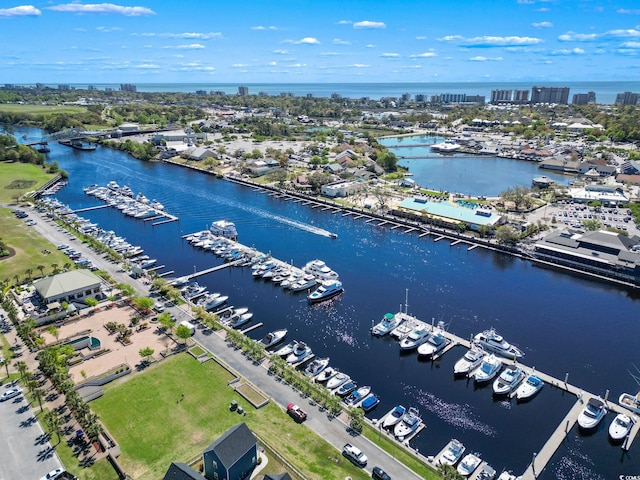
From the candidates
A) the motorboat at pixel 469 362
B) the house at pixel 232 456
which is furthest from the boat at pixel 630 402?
the house at pixel 232 456

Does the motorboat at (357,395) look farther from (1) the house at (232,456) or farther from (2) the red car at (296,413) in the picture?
(1) the house at (232,456)

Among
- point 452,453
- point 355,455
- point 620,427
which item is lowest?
point 452,453

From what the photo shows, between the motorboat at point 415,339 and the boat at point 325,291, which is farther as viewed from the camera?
the boat at point 325,291

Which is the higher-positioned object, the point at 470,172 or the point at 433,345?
the point at 470,172

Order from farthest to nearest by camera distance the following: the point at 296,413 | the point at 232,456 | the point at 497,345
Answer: the point at 497,345, the point at 296,413, the point at 232,456

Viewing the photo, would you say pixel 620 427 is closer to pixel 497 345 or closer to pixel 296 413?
pixel 497 345

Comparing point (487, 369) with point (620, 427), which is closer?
point (620, 427)

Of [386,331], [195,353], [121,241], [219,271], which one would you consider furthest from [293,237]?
[195,353]

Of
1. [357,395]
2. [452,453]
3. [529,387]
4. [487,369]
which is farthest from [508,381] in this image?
[357,395]
